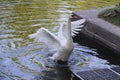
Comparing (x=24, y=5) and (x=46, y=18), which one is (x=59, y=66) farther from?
(x=24, y=5)

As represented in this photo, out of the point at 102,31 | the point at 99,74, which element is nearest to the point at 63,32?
the point at 99,74

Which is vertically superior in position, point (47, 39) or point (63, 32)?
point (63, 32)

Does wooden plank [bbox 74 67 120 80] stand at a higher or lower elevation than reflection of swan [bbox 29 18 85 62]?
lower

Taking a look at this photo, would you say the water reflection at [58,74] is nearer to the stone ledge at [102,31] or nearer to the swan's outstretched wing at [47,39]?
the swan's outstretched wing at [47,39]

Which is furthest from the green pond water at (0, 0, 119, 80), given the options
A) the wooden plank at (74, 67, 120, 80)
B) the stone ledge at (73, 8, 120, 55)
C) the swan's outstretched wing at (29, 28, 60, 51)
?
the stone ledge at (73, 8, 120, 55)

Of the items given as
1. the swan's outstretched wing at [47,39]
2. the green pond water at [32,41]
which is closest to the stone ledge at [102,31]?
the green pond water at [32,41]

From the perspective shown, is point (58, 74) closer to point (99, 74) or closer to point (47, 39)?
point (99, 74)

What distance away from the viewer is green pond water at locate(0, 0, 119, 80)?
31.0ft

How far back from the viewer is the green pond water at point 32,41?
9.45 metres

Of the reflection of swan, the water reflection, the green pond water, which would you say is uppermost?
the reflection of swan

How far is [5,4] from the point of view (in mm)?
15406

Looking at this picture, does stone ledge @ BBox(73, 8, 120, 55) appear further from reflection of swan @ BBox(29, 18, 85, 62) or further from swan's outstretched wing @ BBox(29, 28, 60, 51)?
swan's outstretched wing @ BBox(29, 28, 60, 51)

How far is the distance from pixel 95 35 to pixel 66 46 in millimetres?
2398

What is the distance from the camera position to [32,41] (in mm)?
11445
